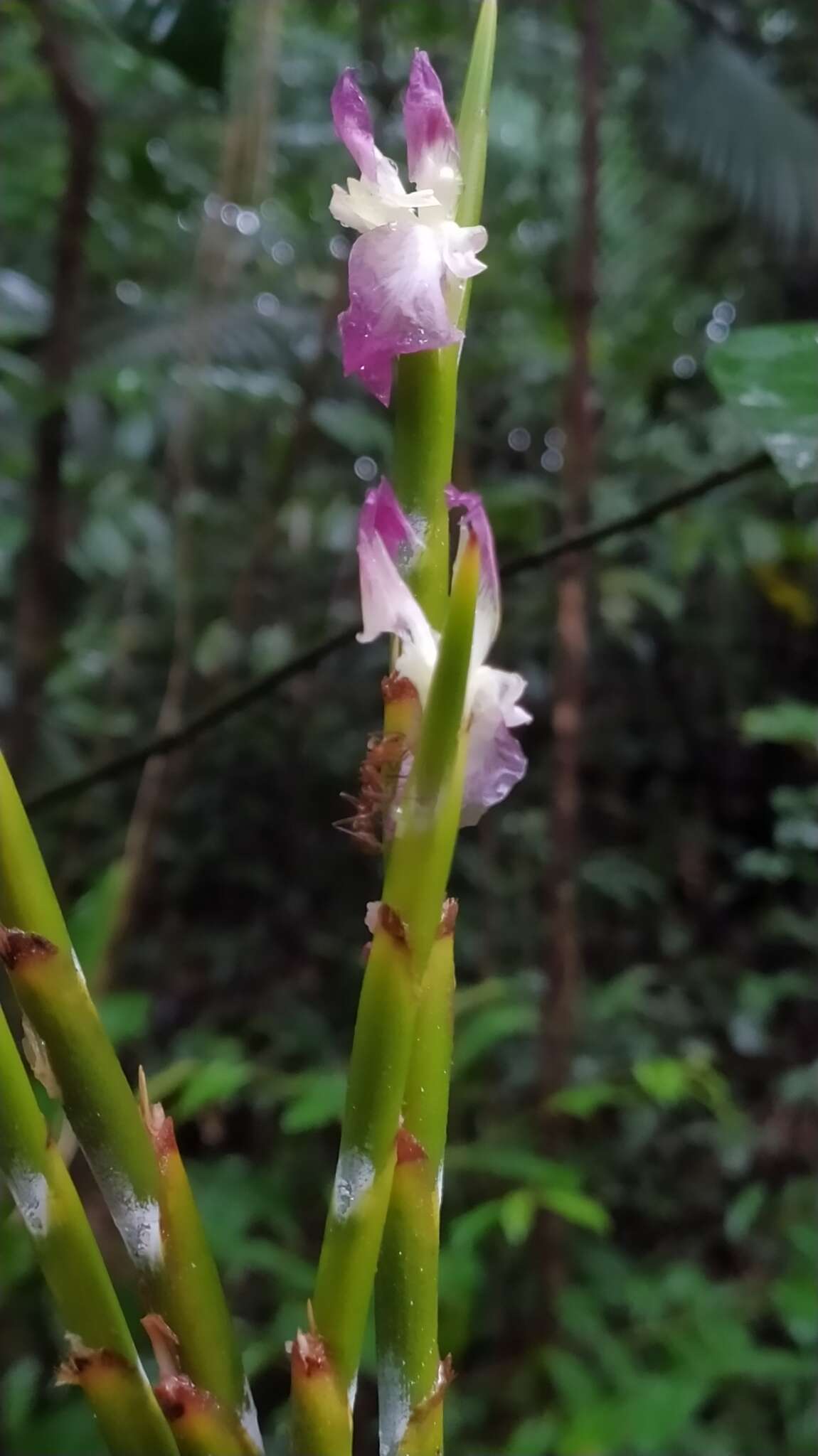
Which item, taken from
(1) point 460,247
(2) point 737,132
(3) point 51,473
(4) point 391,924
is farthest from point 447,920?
(2) point 737,132

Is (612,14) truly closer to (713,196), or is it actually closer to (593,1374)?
(713,196)

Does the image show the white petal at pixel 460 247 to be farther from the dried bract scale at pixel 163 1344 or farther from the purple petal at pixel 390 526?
the dried bract scale at pixel 163 1344

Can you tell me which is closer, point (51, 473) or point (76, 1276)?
point (76, 1276)

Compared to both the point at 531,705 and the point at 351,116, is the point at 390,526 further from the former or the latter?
the point at 531,705

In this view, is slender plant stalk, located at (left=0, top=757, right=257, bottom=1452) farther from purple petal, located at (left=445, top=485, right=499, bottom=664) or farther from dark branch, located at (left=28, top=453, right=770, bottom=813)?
dark branch, located at (left=28, top=453, right=770, bottom=813)

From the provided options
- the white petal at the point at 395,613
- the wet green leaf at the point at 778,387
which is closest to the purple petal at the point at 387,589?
the white petal at the point at 395,613
